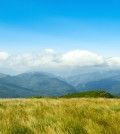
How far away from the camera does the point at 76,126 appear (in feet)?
22.5

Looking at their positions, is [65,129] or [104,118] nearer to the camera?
[65,129]

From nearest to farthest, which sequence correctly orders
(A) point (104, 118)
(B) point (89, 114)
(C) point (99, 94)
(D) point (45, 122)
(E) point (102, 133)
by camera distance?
(E) point (102, 133)
(D) point (45, 122)
(A) point (104, 118)
(B) point (89, 114)
(C) point (99, 94)

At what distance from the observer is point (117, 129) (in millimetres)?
6461

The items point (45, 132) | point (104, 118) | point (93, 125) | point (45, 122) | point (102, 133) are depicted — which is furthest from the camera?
point (104, 118)

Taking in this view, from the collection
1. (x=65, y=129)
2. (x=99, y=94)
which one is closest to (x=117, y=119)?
(x=65, y=129)

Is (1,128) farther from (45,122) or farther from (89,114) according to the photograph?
(89,114)

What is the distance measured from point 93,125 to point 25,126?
74.4 inches

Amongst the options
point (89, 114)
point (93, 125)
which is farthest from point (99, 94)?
point (93, 125)

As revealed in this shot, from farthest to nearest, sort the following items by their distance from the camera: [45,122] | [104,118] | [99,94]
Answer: [99,94] < [104,118] < [45,122]

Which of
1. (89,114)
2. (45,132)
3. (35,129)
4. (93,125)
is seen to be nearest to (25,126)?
(35,129)

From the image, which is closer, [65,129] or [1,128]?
[65,129]

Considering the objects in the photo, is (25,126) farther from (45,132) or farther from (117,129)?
(117,129)

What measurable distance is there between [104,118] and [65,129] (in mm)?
2077

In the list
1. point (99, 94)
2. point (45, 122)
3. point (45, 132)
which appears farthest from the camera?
point (99, 94)
